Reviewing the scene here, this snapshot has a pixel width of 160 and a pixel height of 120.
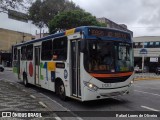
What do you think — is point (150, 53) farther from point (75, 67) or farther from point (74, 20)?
point (75, 67)

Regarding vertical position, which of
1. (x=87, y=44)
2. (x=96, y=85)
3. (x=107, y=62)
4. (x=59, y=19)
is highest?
(x=59, y=19)

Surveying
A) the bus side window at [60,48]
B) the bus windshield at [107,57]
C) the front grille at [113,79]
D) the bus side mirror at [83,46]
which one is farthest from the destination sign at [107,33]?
the bus side window at [60,48]

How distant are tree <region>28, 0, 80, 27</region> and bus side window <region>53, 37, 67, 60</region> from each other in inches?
1470

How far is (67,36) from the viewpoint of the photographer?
11742 mm

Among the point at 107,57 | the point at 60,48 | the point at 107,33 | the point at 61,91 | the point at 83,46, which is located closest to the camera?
the point at 83,46

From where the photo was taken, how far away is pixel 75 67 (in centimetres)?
1105

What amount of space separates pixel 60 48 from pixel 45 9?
38633 mm

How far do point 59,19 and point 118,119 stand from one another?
35.5 meters

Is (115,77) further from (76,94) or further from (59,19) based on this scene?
(59,19)

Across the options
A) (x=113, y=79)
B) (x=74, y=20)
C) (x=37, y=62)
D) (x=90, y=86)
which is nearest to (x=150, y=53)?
(x=74, y=20)

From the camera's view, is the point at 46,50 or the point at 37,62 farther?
the point at 37,62

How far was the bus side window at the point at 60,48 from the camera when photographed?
39.1ft

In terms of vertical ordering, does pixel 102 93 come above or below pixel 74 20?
below

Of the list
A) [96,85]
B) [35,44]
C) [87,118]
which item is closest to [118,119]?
[87,118]
